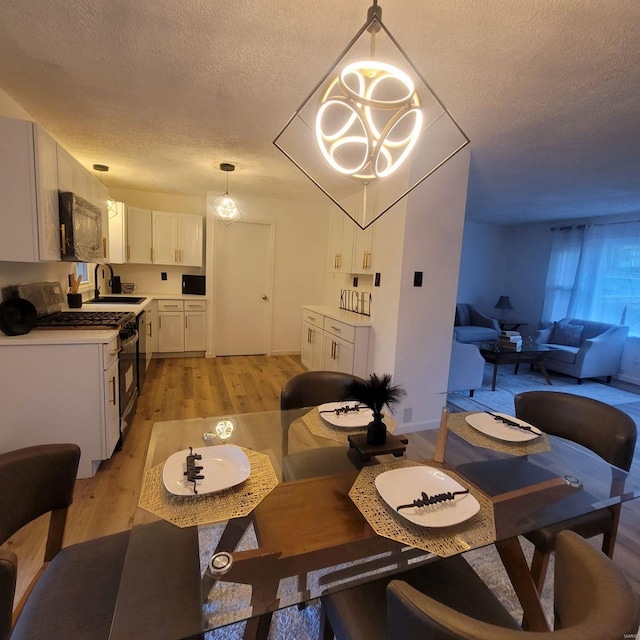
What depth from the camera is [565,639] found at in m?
0.58

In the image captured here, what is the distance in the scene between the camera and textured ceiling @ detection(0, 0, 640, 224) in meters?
1.44

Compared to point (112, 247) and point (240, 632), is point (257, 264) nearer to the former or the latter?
point (112, 247)

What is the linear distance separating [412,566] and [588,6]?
6.61 feet

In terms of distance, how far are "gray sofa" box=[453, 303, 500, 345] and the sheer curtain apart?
3.22 feet

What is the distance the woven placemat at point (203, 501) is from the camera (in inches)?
38.8

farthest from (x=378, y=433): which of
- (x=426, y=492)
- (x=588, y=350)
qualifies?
(x=588, y=350)

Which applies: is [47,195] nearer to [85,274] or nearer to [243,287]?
[85,274]

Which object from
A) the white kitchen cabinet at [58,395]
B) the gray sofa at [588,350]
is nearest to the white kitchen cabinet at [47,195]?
the white kitchen cabinet at [58,395]

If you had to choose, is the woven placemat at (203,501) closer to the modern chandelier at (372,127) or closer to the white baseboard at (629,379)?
the modern chandelier at (372,127)

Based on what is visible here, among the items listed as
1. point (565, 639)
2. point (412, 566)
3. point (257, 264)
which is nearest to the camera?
point (565, 639)

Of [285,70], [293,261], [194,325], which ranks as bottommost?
[194,325]

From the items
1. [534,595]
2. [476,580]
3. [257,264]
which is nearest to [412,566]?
[476,580]

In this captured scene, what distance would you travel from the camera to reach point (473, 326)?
245 inches

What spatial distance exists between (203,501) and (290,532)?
0.27 m
